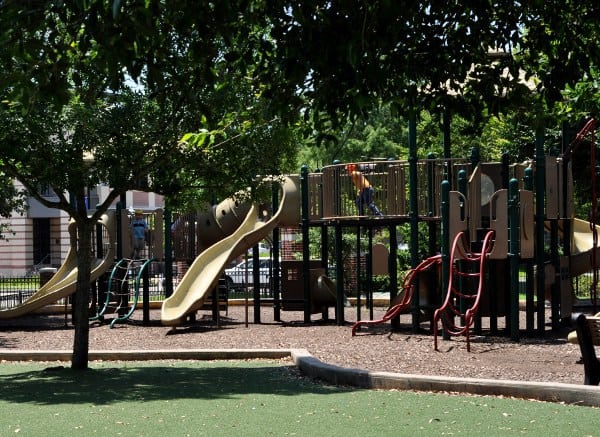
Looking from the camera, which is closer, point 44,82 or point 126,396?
point 44,82

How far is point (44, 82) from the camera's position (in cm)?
789

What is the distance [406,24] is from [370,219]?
36.3 feet

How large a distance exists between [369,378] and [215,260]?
38.1 feet

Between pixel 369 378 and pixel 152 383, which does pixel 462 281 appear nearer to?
pixel 369 378

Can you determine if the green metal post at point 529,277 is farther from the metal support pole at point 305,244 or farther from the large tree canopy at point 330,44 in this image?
the large tree canopy at point 330,44

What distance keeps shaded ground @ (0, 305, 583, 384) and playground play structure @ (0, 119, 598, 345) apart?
0.44 metres

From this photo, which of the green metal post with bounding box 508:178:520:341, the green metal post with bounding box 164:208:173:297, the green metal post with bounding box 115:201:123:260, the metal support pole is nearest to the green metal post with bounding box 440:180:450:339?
the green metal post with bounding box 508:178:520:341

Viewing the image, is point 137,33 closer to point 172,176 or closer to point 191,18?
point 191,18

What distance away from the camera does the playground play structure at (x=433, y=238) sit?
59.0 feet

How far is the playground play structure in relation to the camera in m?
18.0

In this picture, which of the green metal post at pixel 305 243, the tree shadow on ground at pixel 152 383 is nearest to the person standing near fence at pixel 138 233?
the green metal post at pixel 305 243

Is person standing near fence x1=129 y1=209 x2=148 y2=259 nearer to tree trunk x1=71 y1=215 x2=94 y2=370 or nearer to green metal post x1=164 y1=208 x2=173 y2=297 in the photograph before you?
green metal post x1=164 y1=208 x2=173 y2=297

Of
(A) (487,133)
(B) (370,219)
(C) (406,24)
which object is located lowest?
(B) (370,219)

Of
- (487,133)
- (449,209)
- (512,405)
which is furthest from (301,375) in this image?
(487,133)
